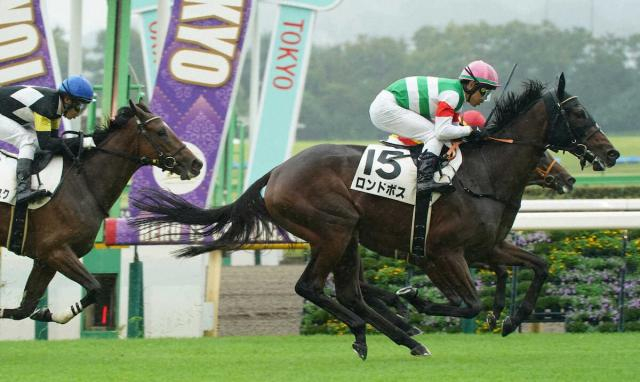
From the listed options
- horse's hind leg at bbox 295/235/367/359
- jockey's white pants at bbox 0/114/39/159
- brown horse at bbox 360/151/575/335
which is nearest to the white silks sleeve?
brown horse at bbox 360/151/575/335

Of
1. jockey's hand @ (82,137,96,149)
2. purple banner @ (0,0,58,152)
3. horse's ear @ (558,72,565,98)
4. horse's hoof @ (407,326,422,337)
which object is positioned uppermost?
purple banner @ (0,0,58,152)

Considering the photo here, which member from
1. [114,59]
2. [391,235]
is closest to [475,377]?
[391,235]

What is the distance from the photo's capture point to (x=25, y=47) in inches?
364

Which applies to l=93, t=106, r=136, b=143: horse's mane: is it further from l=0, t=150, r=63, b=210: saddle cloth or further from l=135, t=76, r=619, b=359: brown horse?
l=135, t=76, r=619, b=359: brown horse

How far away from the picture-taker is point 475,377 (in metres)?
5.87

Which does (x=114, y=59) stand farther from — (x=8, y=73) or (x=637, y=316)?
(x=637, y=316)

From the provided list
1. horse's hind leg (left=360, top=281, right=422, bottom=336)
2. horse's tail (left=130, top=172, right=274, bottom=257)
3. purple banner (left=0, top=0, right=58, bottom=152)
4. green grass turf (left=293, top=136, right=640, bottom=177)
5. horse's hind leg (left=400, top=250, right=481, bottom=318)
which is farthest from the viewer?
green grass turf (left=293, top=136, right=640, bottom=177)

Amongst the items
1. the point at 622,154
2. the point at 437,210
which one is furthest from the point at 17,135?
the point at 622,154

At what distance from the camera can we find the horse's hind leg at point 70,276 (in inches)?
266

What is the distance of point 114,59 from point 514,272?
3482 mm

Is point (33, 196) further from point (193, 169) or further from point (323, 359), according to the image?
point (323, 359)

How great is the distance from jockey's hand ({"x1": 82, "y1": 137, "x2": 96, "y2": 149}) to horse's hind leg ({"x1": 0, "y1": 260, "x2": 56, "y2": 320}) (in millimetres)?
733

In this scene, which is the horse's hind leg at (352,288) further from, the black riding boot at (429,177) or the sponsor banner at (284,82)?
the sponsor banner at (284,82)

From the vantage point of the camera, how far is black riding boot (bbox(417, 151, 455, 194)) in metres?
6.70
